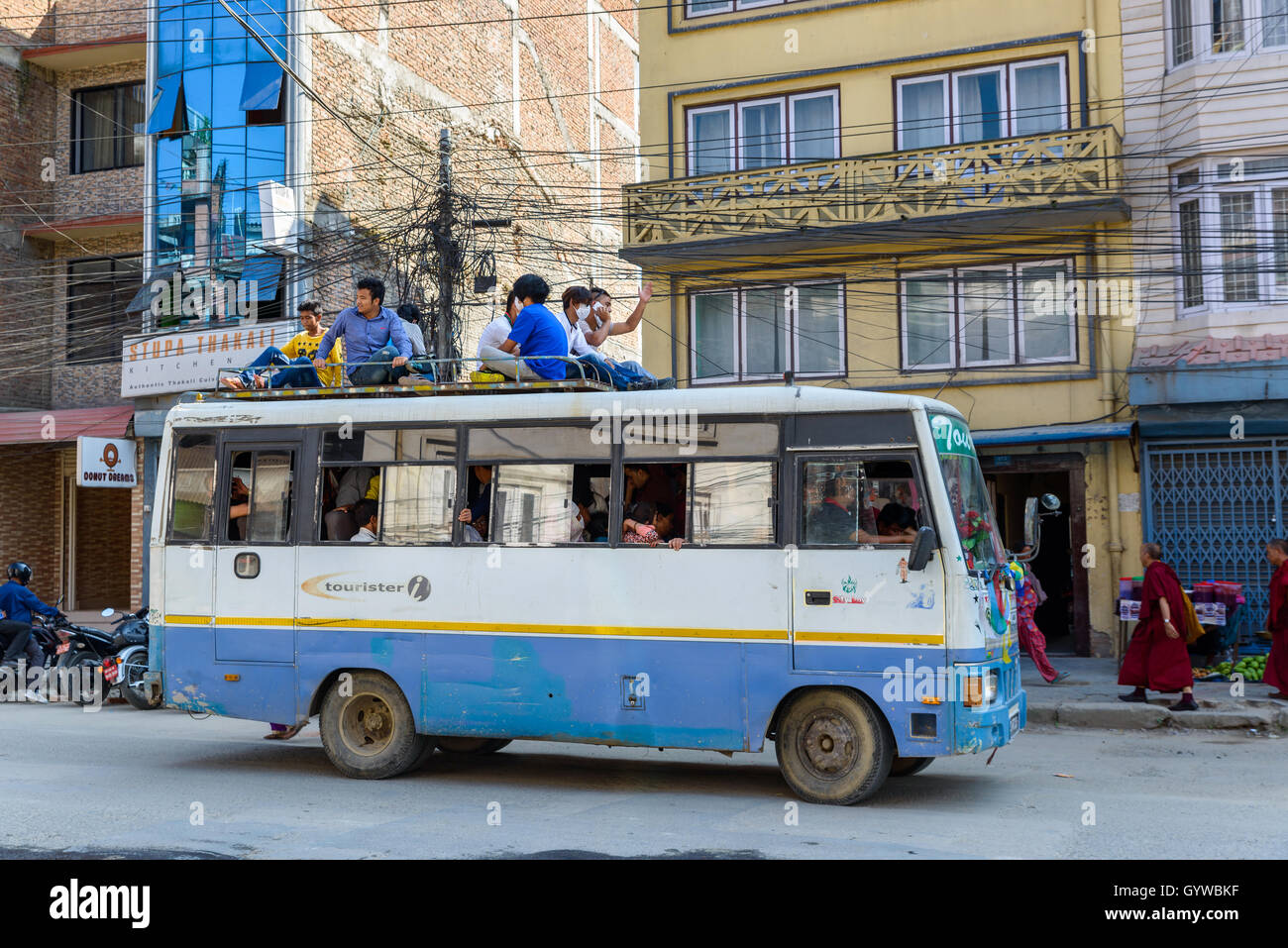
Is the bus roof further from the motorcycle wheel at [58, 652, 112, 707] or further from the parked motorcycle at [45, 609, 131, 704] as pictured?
the motorcycle wheel at [58, 652, 112, 707]

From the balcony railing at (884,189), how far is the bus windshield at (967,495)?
980 centimetres

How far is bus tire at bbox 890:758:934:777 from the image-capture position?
952cm

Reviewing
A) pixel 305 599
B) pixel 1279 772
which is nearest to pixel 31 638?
pixel 305 599

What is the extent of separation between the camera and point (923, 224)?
18.6 meters

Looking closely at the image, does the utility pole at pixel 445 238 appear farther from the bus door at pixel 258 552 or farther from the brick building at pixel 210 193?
the bus door at pixel 258 552

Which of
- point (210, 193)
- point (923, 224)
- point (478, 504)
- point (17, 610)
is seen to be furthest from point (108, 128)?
point (478, 504)

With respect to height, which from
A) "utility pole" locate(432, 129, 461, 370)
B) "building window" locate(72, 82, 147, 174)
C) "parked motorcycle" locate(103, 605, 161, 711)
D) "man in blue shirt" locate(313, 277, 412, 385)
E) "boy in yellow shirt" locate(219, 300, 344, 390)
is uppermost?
"building window" locate(72, 82, 147, 174)

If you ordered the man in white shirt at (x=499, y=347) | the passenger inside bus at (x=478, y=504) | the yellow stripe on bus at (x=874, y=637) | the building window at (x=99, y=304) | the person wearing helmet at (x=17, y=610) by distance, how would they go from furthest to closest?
the building window at (x=99, y=304) → the person wearing helmet at (x=17, y=610) → the man in white shirt at (x=499, y=347) → the passenger inside bus at (x=478, y=504) → the yellow stripe on bus at (x=874, y=637)

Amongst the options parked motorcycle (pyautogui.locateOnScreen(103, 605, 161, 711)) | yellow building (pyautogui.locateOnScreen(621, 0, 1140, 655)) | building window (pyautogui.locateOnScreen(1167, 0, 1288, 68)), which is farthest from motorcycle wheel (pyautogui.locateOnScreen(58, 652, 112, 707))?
building window (pyautogui.locateOnScreen(1167, 0, 1288, 68))

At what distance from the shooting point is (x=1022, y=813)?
8.27 metres

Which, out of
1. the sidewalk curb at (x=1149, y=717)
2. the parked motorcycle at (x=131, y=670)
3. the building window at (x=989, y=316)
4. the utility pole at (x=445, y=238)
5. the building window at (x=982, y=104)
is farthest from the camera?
the building window at (x=982, y=104)

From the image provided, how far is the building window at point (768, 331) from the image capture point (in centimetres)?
1998

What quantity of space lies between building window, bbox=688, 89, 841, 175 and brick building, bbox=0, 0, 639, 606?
2.04m

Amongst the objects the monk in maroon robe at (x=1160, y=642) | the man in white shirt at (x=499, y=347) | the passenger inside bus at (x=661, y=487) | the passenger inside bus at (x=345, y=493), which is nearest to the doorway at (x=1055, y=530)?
the monk in maroon robe at (x=1160, y=642)
